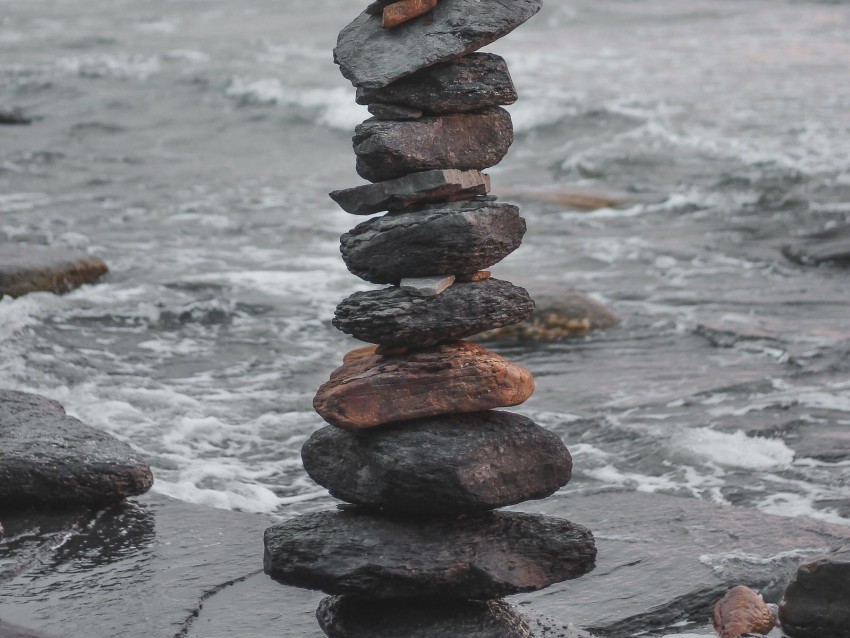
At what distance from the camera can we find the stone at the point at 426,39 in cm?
509

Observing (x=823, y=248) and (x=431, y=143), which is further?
(x=823, y=248)

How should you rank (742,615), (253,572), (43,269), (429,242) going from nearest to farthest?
(429,242) → (742,615) → (253,572) → (43,269)

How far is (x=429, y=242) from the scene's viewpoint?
202 inches

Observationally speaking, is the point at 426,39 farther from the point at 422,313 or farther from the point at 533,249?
the point at 533,249

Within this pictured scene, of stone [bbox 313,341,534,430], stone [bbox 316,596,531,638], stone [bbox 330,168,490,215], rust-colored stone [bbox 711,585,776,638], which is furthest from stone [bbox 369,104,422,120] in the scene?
rust-colored stone [bbox 711,585,776,638]

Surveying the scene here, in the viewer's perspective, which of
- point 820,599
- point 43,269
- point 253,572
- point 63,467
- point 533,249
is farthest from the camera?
point 533,249

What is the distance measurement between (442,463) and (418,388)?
355 millimetres

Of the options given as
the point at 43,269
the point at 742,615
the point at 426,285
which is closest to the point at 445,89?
the point at 426,285

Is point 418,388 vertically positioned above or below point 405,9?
below

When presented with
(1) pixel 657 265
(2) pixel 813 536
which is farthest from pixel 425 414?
(1) pixel 657 265

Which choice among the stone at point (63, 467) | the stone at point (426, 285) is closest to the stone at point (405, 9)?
the stone at point (426, 285)

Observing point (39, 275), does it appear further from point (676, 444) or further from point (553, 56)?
point (553, 56)

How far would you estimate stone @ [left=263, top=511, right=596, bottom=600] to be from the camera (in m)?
5.03

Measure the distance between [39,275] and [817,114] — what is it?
15.7m
